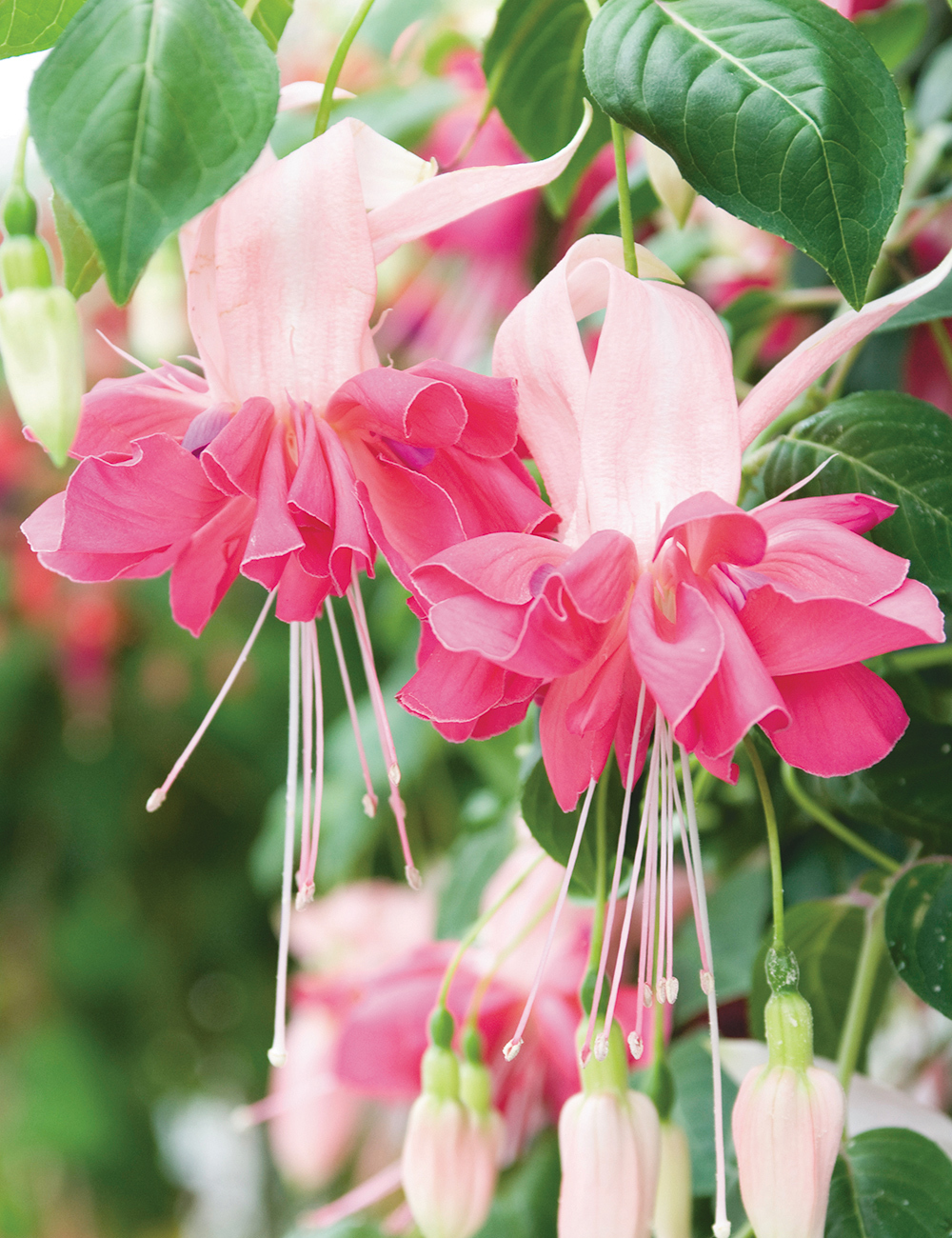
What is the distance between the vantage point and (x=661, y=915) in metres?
0.37

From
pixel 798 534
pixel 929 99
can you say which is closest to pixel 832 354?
pixel 798 534

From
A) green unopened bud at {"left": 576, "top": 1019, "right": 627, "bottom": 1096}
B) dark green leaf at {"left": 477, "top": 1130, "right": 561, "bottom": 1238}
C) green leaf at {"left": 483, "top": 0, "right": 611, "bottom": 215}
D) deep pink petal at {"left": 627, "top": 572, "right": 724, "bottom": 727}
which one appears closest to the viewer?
deep pink petal at {"left": 627, "top": 572, "right": 724, "bottom": 727}

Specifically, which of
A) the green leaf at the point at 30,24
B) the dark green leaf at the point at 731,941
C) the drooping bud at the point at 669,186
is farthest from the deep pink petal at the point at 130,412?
the dark green leaf at the point at 731,941

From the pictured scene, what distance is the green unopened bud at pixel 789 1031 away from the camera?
358 mm

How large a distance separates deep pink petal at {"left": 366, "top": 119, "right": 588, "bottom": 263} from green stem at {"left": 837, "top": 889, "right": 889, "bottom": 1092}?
30 cm

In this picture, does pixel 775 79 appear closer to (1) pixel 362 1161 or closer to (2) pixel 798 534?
(2) pixel 798 534

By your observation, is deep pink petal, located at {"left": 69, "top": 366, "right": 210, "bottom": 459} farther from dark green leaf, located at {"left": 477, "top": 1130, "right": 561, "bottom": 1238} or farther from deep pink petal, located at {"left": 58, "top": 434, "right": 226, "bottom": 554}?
dark green leaf, located at {"left": 477, "top": 1130, "right": 561, "bottom": 1238}

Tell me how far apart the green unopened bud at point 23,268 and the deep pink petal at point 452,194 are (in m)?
0.09

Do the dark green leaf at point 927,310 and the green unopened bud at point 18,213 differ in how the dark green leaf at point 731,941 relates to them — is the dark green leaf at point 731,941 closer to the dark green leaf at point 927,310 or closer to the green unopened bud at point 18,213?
the dark green leaf at point 927,310

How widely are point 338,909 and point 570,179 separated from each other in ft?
2.52

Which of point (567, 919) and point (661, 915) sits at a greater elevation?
point (661, 915)

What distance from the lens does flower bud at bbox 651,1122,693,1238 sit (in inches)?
17.3

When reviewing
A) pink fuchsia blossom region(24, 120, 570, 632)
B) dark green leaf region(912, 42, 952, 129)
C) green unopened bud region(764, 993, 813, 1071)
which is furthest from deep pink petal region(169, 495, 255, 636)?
dark green leaf region(912, 42, 952, 129)

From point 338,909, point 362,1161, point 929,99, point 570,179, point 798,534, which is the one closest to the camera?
point 798,534
